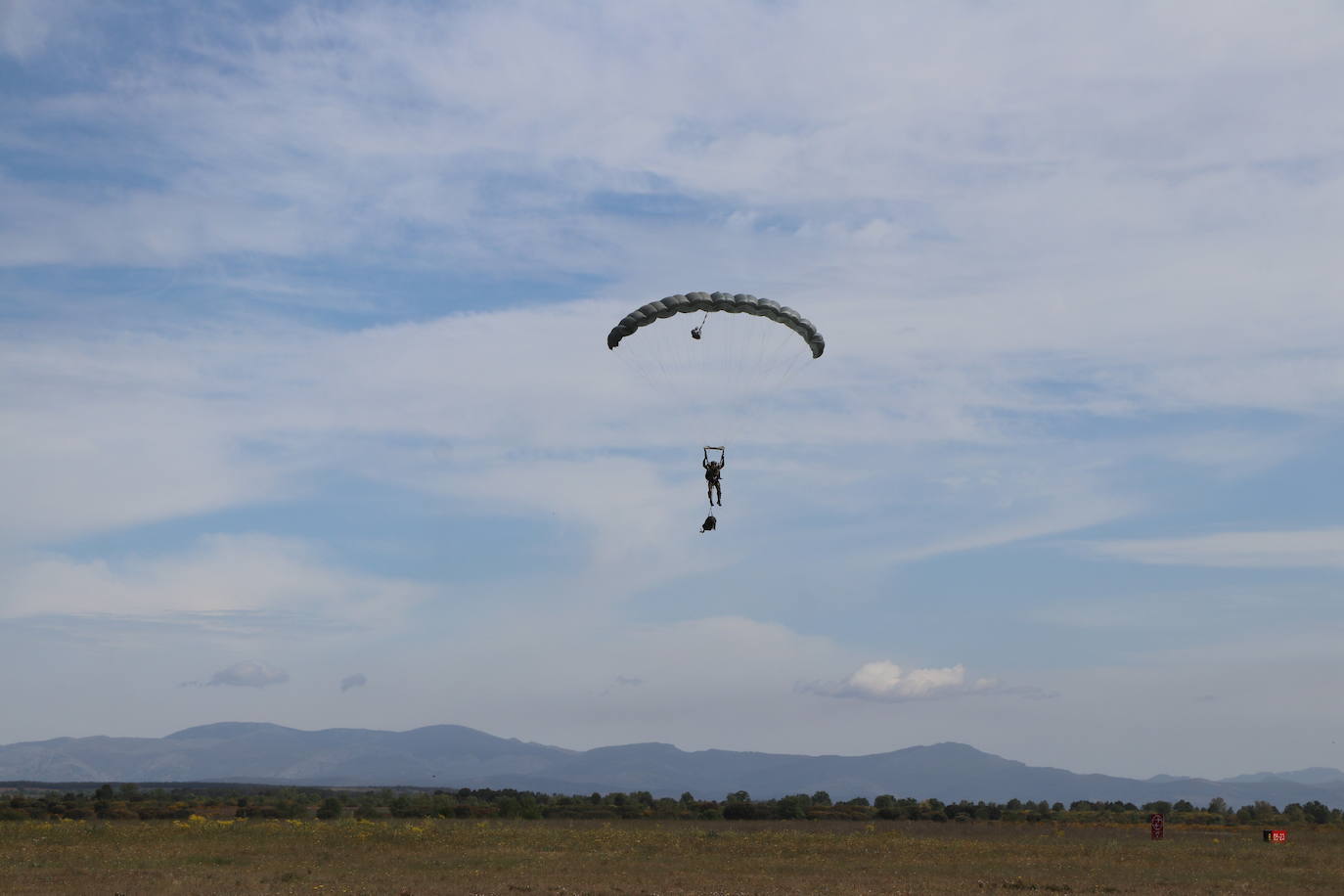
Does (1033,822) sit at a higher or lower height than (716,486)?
lower

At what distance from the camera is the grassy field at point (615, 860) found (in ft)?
116

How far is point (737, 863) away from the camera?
41.7 m

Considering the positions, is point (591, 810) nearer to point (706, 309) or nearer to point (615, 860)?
point (615, 860)

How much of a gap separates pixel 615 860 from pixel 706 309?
20.1 metres

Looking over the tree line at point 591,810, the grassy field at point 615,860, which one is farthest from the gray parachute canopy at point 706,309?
the tree line at point 591,810

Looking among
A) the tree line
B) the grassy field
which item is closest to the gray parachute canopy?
the grassy field

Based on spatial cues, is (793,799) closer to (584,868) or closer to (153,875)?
(584,868)

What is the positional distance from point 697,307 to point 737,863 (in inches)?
773

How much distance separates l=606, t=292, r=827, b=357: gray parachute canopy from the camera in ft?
126

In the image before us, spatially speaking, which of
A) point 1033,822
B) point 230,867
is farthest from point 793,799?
point 230,867

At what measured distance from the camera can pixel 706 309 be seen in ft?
127

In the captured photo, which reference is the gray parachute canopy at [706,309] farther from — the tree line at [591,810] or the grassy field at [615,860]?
the tree line at [591,810]

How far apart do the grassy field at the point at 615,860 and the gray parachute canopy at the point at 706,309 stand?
17690 mm

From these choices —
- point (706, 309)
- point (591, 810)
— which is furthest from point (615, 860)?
point (591, 810)
